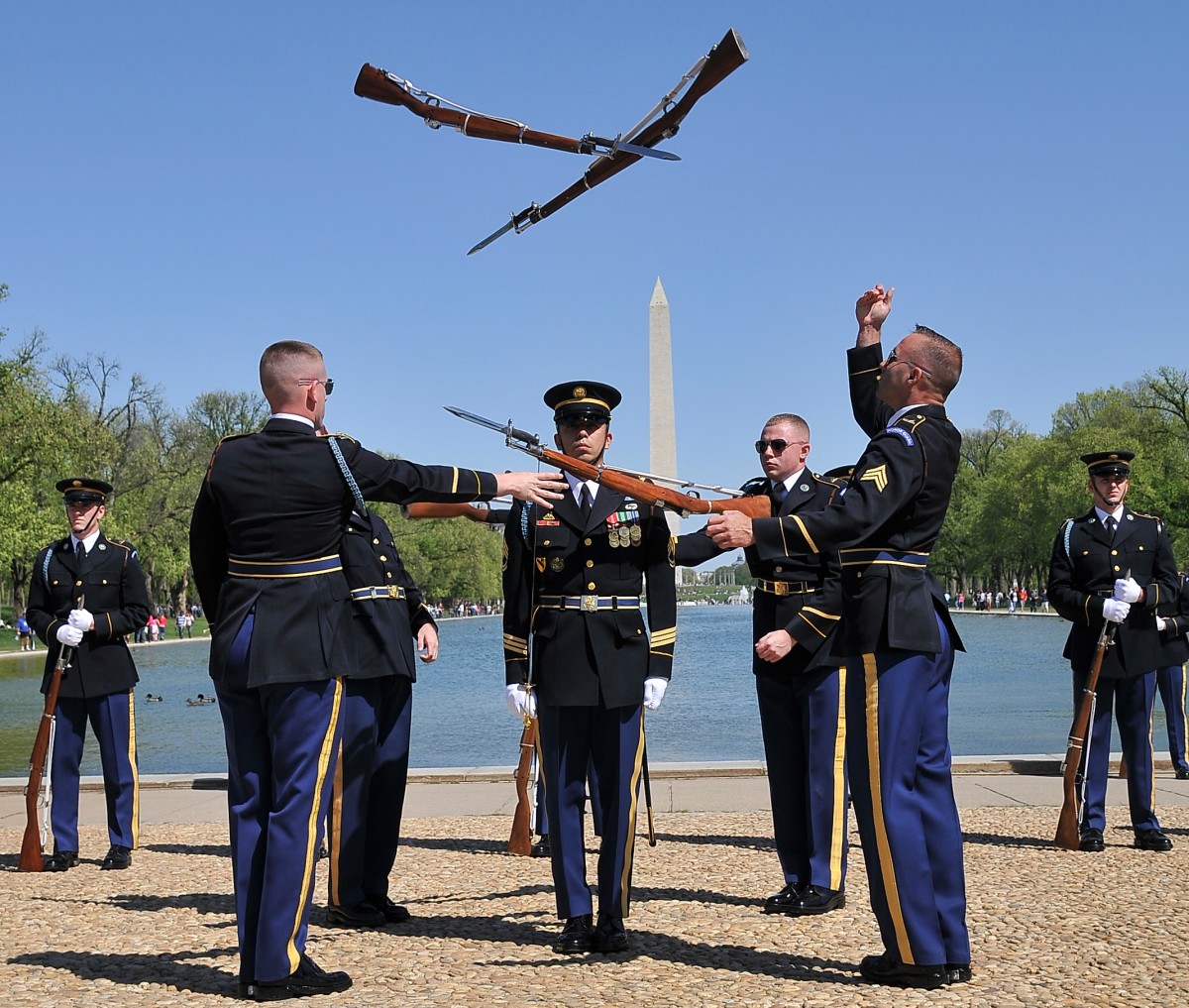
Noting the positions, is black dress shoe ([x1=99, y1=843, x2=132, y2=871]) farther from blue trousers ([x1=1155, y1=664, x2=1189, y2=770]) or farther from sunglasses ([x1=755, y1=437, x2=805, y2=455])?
blue trousers ([x1=1155, y1=664, x2=1189, y2=770])

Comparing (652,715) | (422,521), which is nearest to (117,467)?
(422,521)

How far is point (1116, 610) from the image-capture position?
328 inches

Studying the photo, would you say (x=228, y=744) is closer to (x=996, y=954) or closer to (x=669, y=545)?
(x=669, y=545)

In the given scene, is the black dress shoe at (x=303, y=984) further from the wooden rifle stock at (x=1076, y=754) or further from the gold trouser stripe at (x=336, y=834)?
the wooden rifle stock at (x=1076, y=754)

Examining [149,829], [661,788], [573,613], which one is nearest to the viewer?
[573,613]

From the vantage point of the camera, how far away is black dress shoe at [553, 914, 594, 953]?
225 inches

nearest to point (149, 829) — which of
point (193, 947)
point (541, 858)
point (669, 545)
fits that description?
point (541, 858)

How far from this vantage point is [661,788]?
10789mm

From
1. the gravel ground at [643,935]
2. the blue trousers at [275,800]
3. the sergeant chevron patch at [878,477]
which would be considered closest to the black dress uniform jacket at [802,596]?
the gravel ground at [643,935]

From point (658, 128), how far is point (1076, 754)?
4447 mm

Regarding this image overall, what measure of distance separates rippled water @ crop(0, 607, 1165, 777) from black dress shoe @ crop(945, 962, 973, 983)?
776cm

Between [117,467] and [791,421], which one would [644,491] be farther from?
[117,467]

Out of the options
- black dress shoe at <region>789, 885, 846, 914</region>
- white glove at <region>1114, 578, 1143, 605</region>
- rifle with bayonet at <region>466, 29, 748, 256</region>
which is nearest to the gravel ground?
black dress shoe at <region>789, 885, 846, 914</region>

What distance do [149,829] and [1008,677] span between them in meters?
19.7
